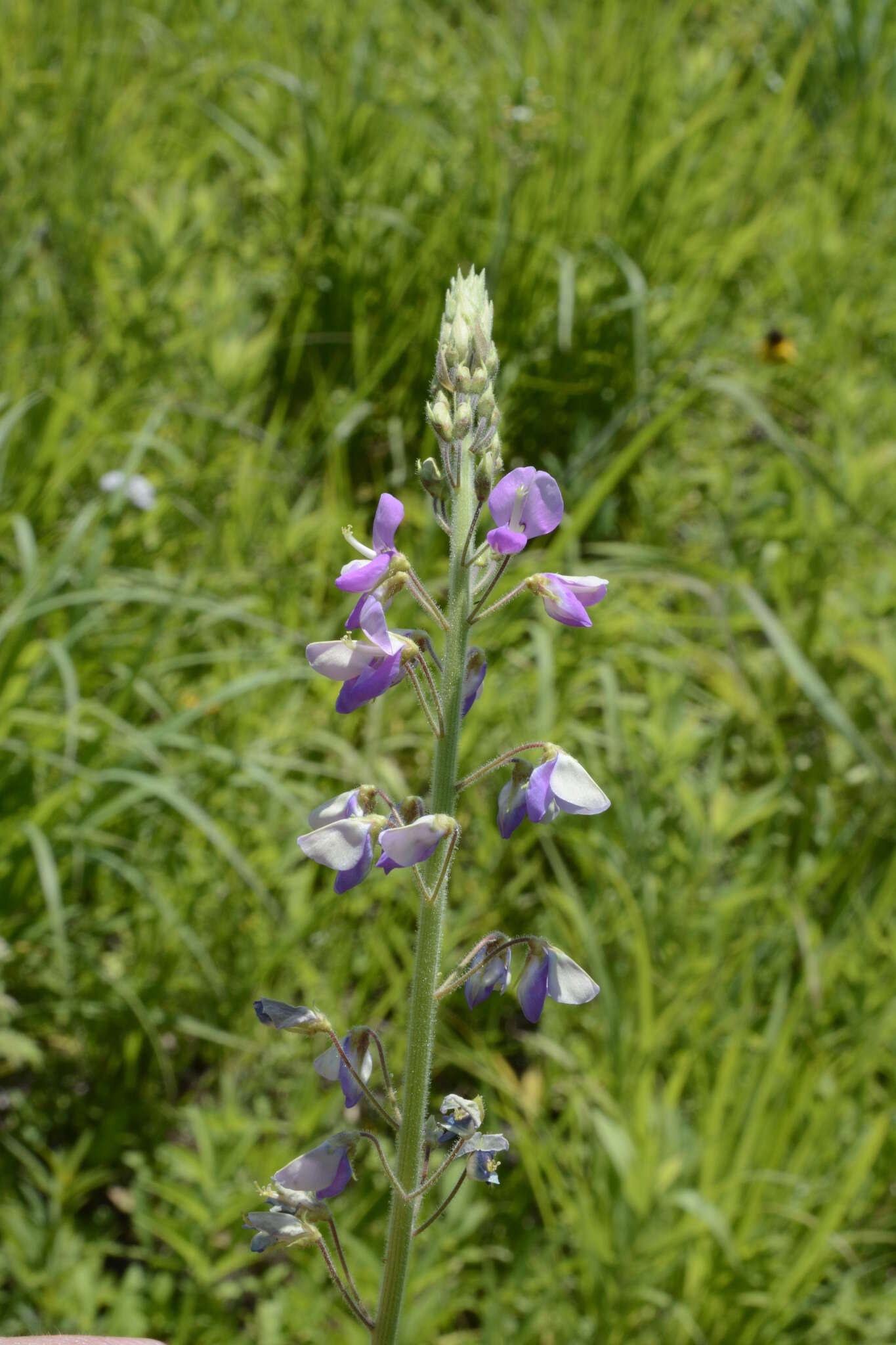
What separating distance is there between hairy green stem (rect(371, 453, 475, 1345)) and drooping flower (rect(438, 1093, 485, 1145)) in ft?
0.11

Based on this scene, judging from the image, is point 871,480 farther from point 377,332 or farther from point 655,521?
point 377,332

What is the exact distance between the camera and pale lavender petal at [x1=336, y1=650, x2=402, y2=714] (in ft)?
3.24

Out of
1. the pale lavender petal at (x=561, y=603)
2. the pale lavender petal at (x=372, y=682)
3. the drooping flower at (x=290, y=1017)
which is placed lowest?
the drooping flower at (x=290, y=1017)

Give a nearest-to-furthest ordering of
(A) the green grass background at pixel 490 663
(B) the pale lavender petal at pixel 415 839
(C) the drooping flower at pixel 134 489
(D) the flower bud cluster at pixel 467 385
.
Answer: (B) the pale lavender petal at pixel 415 839 < (D) the flower bud cluster at pixel 467 385 < (A) the green grass background at pixel 490 663 < (C) the drooping flower at pixel 134 489

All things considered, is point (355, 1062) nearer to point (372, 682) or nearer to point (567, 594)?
point (372, 682)

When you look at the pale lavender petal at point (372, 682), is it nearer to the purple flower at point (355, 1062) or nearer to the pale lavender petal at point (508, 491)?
the pale lavender petal at point (508, 491)

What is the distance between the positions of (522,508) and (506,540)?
0.20 ft

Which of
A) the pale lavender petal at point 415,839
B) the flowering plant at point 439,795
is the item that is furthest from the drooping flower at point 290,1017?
the pale lavender petal at point 415,839

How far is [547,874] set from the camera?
295 centimetres

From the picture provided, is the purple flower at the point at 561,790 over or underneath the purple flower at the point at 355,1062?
over

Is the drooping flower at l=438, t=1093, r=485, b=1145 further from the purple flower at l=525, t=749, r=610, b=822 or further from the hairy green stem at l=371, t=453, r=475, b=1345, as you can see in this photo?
the purple flower at l=525, t=749, r=610, b=822

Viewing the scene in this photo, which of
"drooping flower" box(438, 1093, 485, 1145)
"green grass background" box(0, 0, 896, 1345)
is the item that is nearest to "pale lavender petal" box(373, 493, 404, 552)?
"drooping flower" box(438, 1093, 485, 1145)

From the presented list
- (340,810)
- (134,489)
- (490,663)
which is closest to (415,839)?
(340,810)

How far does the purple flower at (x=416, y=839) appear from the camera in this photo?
928mm
